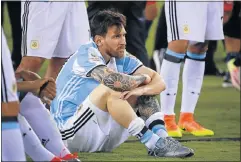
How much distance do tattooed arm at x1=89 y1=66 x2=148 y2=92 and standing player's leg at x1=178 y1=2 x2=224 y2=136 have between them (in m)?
1.64

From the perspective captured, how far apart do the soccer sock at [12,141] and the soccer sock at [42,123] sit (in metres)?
0.62

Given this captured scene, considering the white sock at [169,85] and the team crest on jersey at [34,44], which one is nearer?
the team crest on jersey at [34,44]

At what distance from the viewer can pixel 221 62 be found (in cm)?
1641

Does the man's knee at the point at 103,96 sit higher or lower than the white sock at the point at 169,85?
higher

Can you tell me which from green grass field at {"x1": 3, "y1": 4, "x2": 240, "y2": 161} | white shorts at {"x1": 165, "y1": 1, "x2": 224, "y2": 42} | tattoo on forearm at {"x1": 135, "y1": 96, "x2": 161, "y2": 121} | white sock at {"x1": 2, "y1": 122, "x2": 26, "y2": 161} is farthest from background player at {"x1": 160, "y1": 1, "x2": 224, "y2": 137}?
white sock at {"x1": 2, "y1": 122, "x2": 26, "y2": 161}

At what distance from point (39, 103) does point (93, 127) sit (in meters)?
1.27

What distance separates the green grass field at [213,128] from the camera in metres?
6.62

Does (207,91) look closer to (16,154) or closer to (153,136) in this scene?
(153,136)

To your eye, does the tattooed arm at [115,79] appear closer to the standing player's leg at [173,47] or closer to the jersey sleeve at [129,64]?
the jersey sleeve at [129,64]

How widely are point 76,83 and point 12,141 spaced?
7.23ft

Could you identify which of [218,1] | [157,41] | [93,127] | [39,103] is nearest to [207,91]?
[157,41]

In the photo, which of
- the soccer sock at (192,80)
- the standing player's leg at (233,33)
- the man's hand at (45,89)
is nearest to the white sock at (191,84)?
the soccer sock at (192,80)

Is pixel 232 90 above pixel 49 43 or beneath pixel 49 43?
beneath

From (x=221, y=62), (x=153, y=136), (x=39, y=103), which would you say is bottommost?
(x=221, y=62)
